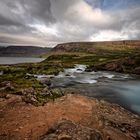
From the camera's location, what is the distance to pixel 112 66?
108000 mm

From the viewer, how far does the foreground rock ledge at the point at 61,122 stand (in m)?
14.2

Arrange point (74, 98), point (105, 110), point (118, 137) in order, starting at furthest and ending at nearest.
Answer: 1. point (74, 98)
2. point (105, 110)
3. point (118, 137)

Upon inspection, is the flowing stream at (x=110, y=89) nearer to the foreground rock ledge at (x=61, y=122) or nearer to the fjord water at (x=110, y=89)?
the fjord water at (x=110, y=89)

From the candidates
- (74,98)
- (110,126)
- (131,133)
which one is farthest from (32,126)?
(74,98)

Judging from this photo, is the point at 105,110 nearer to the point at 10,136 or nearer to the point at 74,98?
the point at 74,98

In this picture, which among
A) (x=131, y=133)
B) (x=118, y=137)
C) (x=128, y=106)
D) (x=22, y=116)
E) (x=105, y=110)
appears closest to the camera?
(x=118, y=137)

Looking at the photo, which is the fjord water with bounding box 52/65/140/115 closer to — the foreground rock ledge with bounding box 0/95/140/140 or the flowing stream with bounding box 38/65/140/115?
the flowing stream with bounding box 38/65/140/115

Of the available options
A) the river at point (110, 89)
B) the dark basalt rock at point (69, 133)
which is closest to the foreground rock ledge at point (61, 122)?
the dark basalt rock at point (69, 133)

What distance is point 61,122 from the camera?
15.3m

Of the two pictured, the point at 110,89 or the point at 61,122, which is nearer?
the point at 61,122

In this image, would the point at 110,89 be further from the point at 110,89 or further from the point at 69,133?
the point at 69,133

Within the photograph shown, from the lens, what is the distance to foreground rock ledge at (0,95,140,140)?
1425cm

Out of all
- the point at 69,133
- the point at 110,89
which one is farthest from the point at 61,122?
the point at 110,89

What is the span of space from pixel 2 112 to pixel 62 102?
7.80 metres
